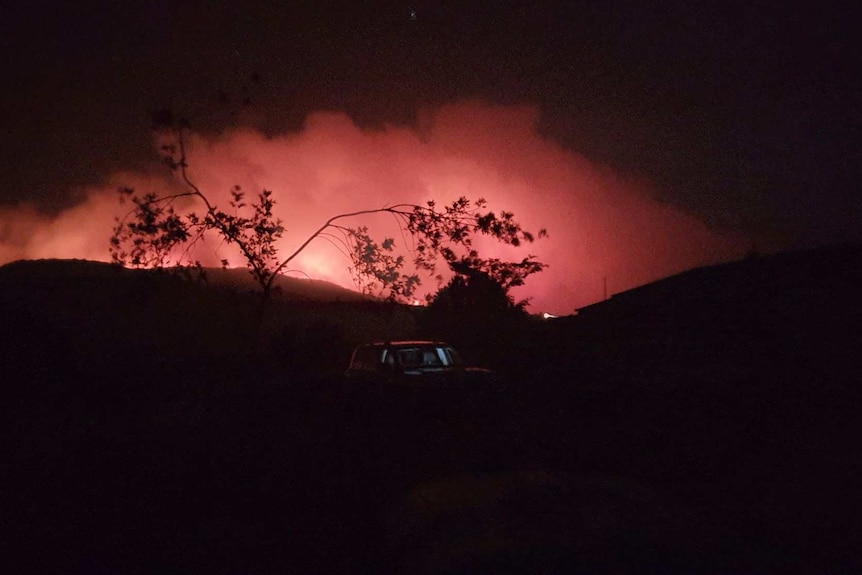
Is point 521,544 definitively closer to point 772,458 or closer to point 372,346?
point 772,458

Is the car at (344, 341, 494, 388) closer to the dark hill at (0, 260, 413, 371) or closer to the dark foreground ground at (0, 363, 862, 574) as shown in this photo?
the dark foreground ground at (0, 363, 862, 574)

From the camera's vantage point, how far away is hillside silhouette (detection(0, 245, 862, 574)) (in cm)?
313

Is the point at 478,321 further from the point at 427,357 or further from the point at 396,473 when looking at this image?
the point at 396,473

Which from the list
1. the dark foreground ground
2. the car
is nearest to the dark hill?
the car

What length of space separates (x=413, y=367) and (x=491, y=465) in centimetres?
496

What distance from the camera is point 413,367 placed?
528 inches

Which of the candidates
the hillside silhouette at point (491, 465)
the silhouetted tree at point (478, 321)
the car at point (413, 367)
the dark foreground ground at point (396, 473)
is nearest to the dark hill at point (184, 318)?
the silhouetted tree at point (478, 321)

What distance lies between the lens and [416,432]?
9.08m

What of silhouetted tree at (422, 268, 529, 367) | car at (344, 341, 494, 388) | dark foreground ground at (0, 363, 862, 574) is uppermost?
silhouetted tree at (422, 268, 529, 367)

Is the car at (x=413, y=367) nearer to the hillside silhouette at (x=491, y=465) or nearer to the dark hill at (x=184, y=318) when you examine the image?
the hillside silhouette at (x=491, y=465)

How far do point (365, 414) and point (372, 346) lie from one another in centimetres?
463

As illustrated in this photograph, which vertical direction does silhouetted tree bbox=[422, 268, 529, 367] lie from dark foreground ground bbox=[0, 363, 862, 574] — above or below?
above

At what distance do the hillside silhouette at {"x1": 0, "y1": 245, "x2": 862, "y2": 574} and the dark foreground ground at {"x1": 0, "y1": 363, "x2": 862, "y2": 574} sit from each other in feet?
0.10

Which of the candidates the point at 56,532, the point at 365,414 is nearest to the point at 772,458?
the point at 365,414
